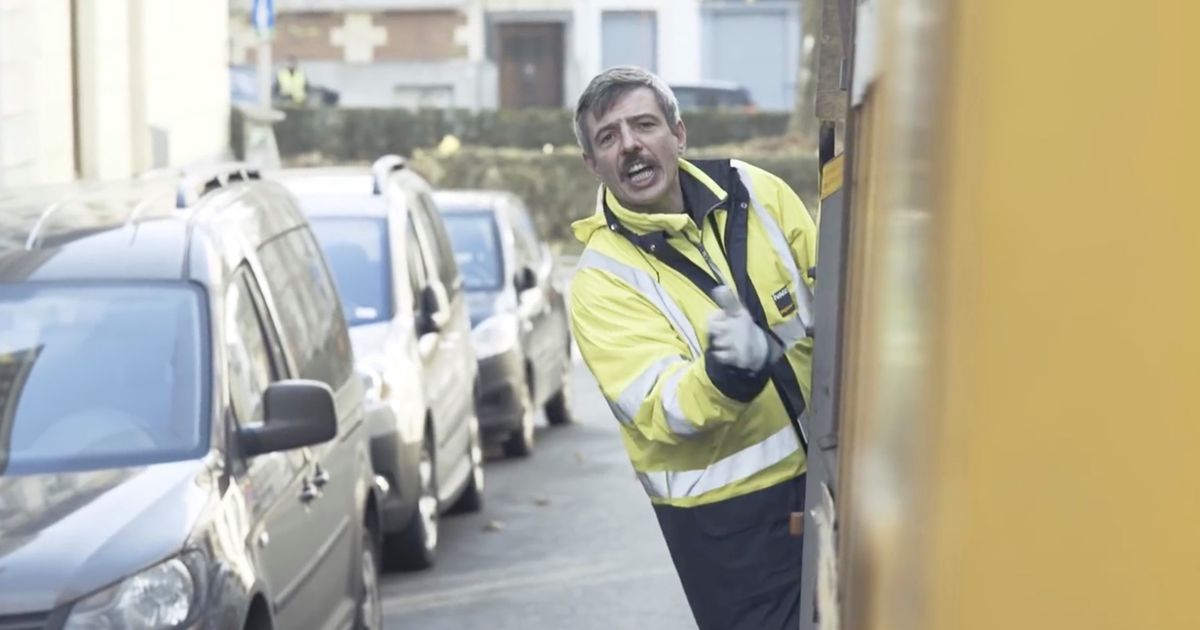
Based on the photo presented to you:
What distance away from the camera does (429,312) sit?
11539 mm

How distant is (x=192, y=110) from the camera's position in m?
25.0

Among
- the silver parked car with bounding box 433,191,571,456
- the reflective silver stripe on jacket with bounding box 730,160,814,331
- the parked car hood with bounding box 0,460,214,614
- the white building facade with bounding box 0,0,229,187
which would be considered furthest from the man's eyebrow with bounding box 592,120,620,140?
the white building facade with bounding box 0,0,229,187

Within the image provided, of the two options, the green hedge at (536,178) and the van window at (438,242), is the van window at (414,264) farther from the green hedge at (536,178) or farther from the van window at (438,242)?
the green hedge at (536,178)

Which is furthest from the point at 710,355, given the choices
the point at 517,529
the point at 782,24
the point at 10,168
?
the point at 782,24

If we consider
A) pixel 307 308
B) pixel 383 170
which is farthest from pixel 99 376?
pixel 383 170

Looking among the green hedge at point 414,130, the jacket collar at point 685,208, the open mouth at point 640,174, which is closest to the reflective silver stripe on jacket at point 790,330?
the jacket collar at point 685,208

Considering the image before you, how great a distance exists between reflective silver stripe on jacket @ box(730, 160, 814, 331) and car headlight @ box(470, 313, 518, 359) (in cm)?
911

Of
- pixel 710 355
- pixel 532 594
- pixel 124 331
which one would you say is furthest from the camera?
pixel 532 594

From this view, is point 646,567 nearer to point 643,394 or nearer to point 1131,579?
point 643,394

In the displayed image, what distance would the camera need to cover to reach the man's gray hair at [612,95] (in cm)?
472

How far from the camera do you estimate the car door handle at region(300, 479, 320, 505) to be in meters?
6.85

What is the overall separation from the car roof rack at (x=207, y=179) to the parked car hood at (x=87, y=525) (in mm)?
1335

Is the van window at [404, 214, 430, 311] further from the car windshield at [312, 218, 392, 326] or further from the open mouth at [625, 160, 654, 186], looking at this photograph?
the open mouth at [625, 160, 654, 186]

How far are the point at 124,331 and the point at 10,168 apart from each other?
10867mm
